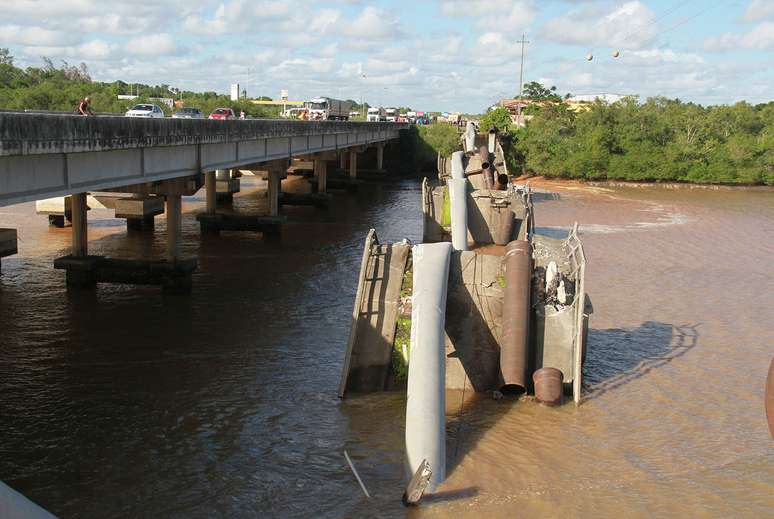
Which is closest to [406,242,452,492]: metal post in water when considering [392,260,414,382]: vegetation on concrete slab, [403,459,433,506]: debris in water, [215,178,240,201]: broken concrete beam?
[403,459,433,506]: debris in water

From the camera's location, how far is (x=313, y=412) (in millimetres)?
13766

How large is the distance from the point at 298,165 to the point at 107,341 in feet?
143

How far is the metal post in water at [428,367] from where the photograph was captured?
1094cm

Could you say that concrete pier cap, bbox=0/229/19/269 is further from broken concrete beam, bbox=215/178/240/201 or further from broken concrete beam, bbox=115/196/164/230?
broken concrete beam, bbox=215/178/240/201

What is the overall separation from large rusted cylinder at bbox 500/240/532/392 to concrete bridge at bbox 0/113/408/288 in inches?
309

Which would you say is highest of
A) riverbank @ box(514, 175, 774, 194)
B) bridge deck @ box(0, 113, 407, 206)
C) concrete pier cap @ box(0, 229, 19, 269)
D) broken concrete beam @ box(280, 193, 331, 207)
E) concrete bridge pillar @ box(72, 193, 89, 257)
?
bridge deck @ box(0, 113, 407, 206)

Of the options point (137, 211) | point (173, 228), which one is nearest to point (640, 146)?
point (137, 211)

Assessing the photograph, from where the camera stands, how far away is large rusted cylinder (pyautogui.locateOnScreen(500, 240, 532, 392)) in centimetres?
1388

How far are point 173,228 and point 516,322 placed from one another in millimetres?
12004

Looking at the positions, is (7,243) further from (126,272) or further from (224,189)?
(224,189)

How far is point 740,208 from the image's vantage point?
50219mm

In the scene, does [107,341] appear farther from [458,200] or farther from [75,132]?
[458,200]

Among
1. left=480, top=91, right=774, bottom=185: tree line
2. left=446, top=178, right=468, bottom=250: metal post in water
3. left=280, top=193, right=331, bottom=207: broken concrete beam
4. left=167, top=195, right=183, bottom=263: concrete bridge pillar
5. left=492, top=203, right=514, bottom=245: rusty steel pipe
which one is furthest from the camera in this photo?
left=480, top=91, right=774, bottom=185: tree line

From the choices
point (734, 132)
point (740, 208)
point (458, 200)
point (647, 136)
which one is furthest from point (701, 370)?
point (734, 132)
